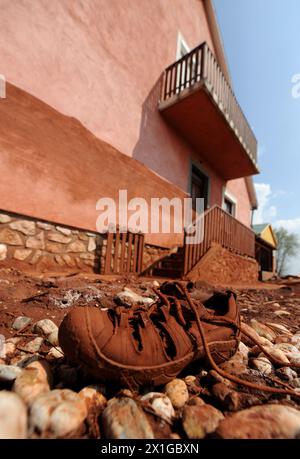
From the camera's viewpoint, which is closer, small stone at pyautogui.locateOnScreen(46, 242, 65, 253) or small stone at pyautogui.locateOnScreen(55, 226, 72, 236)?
small stone at pyautogui.locateOnScreen(46, 242, 65, 253)

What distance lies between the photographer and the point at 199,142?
22.4 ft

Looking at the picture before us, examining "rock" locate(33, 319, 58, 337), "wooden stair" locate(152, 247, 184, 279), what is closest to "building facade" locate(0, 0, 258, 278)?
"wooden stair" locate(152, 247, 184, 279)

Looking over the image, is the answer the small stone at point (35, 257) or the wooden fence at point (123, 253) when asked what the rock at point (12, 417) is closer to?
the small stone at point (35, 257)

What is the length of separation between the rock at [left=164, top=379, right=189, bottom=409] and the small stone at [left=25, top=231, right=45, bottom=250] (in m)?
2.80

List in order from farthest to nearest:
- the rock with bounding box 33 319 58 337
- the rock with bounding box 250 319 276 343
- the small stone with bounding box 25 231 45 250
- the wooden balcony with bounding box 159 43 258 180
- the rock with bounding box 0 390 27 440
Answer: the wooden balcony with bounding box 159 43 258 180 < the small stone with bounding box 25 231 45 250 < the rock with bounding box 250 319 276 343 < the rock with bounding box 33 319 58 337 < the rock with bounding box 0 390 27 440

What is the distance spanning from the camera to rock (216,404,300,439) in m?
0.55

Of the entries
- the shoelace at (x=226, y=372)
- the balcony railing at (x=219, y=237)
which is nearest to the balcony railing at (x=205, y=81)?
the balcony railing at (x=219, y=237)

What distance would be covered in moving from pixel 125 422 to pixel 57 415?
0.17 meters

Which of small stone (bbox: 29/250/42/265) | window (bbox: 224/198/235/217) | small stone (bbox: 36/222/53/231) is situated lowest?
small stone (bbox: 29/250/42/265)

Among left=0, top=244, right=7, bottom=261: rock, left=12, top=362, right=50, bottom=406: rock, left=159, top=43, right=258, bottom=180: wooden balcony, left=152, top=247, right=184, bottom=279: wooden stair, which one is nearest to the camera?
left=12, top=362, right=50, bottom=406: rock

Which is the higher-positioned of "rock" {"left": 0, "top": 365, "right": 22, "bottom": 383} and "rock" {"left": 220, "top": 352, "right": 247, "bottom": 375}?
"rock" {"left": 0, "top": 365, "right": 22, "bottom": 383}

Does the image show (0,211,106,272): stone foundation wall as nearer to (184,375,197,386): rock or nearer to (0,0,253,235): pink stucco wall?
(0,0,253,235): pink stucco wall

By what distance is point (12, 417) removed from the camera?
53 centimetres

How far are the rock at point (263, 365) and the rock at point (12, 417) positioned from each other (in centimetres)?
86
